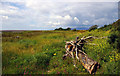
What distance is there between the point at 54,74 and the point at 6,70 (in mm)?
3457

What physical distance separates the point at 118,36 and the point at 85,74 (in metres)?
4.26

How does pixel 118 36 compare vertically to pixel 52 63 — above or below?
above

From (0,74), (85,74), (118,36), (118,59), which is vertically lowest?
(0,74)

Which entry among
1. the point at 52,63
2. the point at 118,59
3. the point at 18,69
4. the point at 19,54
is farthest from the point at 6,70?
the point at 118,59

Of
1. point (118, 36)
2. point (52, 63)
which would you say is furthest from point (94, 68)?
point (118, 36)

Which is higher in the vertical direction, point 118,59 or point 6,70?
point 118,59

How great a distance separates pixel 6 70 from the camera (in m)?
5.48

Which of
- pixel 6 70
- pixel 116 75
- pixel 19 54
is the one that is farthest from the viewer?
pixel 19 54

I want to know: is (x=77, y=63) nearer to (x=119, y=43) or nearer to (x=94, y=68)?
(x=94, y=68)

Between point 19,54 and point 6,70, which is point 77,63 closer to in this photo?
point 6,70


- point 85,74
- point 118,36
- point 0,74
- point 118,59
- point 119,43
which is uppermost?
point 118,36

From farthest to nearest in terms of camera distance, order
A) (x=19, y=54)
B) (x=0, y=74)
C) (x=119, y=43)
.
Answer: (x=19, y=54) < (x=119, y=43) < (x=0, y=74)

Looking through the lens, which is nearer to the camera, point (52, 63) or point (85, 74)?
point (85, 74)

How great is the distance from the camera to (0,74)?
5.09m
